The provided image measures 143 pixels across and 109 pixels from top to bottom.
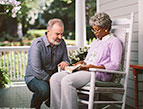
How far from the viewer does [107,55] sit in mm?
3867

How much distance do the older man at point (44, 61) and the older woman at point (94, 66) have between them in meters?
0.15

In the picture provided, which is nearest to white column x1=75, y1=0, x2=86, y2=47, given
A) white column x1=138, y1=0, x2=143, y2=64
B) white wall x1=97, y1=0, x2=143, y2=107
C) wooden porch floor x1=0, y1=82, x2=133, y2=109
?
wooden porch floor x1=0, y1=82, x2=133, y2=109

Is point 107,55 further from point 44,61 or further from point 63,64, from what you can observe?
point 44,61

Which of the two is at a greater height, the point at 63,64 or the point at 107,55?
the point at 107,55

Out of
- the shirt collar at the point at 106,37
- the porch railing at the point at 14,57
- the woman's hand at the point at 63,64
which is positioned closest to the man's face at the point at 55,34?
the woman's hand at the point at 63,64

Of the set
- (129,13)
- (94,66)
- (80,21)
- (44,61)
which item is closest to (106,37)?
(94,66)

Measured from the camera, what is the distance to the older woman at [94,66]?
3.70 metres

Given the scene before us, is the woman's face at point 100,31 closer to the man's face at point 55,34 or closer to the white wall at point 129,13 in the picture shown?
the man's face at point 55,34

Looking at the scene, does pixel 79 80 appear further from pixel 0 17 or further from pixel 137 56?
pixel 0 17

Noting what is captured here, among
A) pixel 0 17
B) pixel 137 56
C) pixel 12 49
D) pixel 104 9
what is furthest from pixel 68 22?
pixel 137 56

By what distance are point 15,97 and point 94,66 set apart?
246 centimetres

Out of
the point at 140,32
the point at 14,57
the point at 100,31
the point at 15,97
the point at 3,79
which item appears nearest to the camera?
the point at 100,31

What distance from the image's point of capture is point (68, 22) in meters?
19.1

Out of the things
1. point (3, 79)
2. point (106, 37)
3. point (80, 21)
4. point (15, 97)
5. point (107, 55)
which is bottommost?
point (15, 97)
